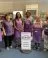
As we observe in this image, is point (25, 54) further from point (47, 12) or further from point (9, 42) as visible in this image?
point (47, 12)

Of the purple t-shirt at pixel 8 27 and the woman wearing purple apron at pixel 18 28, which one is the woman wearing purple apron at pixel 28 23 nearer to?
the woman wearing purple apron at pixel 18 28

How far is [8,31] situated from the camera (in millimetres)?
3338

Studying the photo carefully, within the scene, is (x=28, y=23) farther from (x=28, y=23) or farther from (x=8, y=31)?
(x=8, y=31)

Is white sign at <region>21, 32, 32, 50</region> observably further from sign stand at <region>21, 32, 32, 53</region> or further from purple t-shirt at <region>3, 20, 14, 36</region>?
purple t-shirt at <region>3, 20, 14, 36</region>

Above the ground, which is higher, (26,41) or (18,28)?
(18,28)

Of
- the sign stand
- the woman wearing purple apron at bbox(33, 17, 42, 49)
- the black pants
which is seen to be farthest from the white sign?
the black pants

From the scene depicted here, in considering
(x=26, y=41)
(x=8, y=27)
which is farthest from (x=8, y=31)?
(x=26, y=41)

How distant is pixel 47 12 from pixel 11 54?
5.00 ft

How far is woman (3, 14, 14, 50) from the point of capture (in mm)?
3301

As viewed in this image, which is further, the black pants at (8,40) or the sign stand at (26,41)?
the black pants at (8,40)

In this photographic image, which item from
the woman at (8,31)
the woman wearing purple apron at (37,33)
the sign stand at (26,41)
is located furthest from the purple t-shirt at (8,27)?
the woman wearing purple apron at (37,33)

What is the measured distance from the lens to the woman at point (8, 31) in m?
3.30

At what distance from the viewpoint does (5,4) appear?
4.50 meters

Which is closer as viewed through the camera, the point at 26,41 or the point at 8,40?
the point at 26,41
